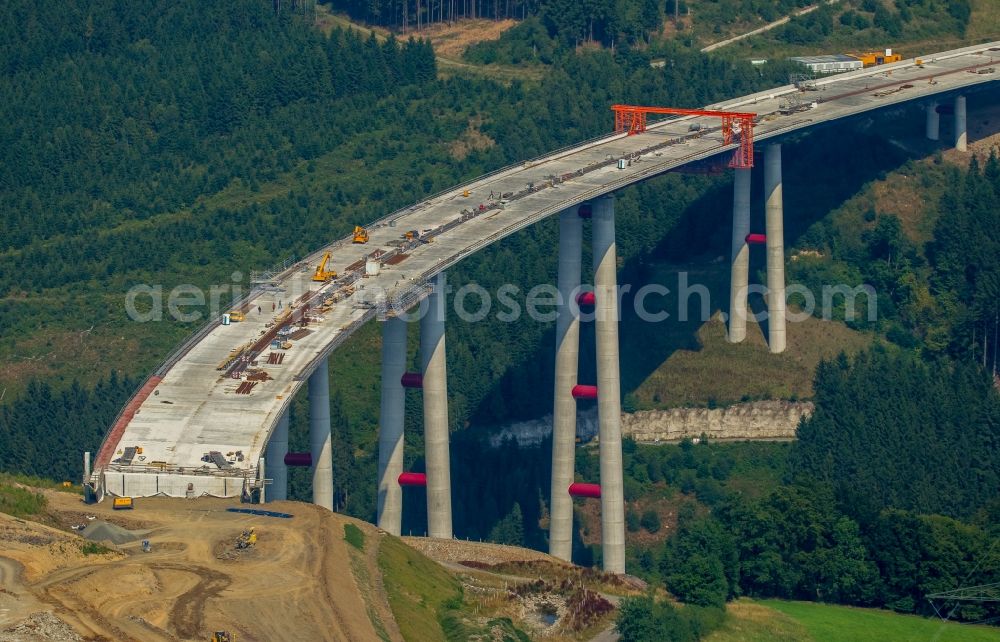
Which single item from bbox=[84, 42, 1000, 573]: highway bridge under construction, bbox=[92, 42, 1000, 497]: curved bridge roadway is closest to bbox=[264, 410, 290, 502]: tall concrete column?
bbox=[84, 42, 1000, 573]: highway bridge under construction

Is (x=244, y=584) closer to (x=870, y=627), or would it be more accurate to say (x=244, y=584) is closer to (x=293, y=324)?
(x=293, y=324)

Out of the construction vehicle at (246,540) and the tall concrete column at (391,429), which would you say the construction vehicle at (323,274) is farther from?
the construction vehicle at (246,540)

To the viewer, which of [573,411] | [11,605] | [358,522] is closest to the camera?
[11,605]

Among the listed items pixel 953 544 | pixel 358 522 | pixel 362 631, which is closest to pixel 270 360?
pixel 358 522

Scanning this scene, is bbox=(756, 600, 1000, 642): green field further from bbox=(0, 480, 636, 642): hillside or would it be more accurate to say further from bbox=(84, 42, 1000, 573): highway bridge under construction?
bbox=(84, 42, 1000, 573): highway bridge under construction

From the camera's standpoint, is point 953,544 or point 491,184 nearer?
point 953,544

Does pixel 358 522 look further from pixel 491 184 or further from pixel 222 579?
pixel 491 184
